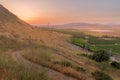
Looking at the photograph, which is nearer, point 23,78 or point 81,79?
point 23,78

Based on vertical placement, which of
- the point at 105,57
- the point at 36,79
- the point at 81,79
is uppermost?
the point at 36,79

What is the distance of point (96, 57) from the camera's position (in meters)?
57.9

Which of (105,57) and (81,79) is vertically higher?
(81,79)

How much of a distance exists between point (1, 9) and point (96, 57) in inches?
1978

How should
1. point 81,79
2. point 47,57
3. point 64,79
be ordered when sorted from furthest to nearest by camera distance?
point 47,57
point 81,79
point 64,79

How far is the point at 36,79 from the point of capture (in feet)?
34.6

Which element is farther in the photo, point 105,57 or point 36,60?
point 105,57

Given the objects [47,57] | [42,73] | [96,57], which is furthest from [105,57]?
[42,73]

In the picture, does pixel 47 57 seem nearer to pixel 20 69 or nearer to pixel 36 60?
pixel 36 60

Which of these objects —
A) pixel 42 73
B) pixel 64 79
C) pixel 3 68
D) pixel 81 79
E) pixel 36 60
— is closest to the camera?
pixel 3 68

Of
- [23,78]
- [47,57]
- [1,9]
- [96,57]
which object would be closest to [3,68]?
[23,78]

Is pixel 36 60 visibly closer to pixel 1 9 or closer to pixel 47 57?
pixel 47 57

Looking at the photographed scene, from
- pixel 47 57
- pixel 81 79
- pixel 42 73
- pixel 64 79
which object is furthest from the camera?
pixel 47 57

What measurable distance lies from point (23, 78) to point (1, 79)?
1.23 meters
